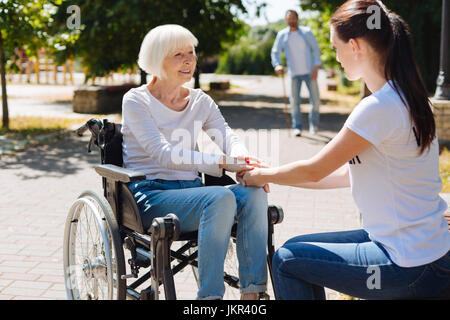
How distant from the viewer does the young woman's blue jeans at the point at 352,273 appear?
6.95 feet

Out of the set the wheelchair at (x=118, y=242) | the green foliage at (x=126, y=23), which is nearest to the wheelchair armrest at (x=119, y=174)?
the wheelchair at (x=118, y=242)

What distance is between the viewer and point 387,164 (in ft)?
7.19

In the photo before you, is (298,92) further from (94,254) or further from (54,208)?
(94,254)

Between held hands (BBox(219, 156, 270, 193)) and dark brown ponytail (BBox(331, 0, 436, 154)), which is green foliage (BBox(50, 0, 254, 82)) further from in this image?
dark brown ponytail (BBox(331, 0, 436, 154))

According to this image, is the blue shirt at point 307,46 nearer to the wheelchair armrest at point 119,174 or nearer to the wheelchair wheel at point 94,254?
the wheelchair wheel at point 94,254

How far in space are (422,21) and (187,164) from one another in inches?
551

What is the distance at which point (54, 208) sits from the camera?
5.75 metres

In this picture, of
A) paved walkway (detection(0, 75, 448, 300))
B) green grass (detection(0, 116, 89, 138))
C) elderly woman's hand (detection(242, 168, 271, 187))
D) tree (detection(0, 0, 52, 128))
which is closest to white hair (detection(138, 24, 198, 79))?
elderly woman's hand (detection(242, 168, 271, 187))

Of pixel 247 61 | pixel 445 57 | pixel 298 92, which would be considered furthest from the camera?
pixel 247 61

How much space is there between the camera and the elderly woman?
2695 mm

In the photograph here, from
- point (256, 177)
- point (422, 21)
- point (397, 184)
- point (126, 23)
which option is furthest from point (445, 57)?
point (422, 21)

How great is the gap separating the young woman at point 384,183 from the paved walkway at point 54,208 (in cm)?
158

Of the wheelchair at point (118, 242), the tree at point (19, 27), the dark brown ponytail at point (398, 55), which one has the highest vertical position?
the tree at point (19, 27)

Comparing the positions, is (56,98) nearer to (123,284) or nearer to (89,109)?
(89,109)
